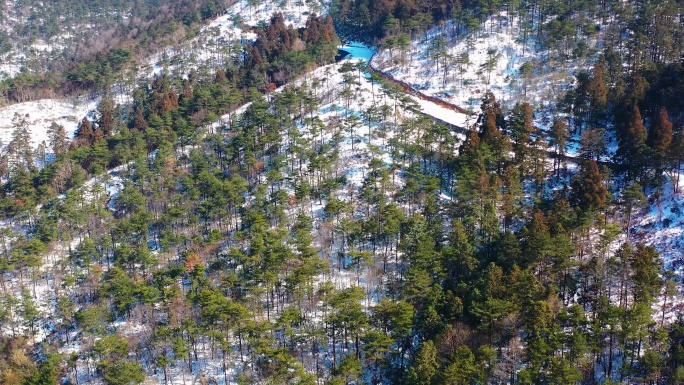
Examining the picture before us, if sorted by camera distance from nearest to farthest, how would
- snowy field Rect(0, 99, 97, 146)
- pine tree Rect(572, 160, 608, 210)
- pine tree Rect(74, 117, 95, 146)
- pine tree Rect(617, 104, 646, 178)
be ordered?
1. pine tree Rect(572, 160, 608, 210)
2. pine tree Rect(617, 104, 646, 178)
3. pine tree Rect(74, 117, 95, 146)
4. snowy field Rect(0, 99, 97, 146)

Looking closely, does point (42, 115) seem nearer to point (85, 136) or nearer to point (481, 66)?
point (85, 136)

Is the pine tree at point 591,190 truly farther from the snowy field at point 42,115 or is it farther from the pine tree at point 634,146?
the snowy field at point 42,115

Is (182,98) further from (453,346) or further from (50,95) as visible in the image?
(453,346)

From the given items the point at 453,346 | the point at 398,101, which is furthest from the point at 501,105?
the point at 453,346

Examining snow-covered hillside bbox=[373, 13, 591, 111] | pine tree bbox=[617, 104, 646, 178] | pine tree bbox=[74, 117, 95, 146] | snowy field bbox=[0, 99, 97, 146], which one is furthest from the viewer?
snowy field bbox=[0, 99, 97, 146]

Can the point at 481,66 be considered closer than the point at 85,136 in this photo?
No

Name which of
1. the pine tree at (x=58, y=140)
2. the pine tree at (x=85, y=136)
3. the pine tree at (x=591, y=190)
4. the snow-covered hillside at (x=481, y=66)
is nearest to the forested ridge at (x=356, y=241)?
the pine tree at (x=591, y=190)

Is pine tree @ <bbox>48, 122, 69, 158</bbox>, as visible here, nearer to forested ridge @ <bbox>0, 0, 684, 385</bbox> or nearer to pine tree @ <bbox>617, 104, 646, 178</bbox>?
forested ridge @ <bbox>0, 0, 684, 385</bbox>

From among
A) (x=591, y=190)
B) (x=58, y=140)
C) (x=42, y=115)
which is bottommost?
(x=591, y=190)

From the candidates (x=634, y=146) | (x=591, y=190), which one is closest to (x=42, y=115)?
(x=591, y=190)

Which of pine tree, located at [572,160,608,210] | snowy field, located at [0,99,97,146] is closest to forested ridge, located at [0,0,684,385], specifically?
pine tree, located at [572,160,608,210]
